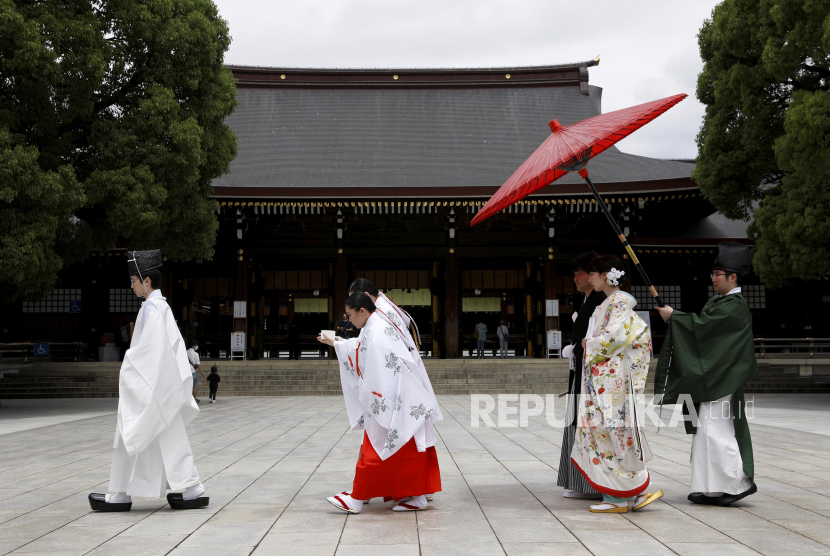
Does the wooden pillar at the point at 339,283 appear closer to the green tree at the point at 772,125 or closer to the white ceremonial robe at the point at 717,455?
the green tree at the point at 772,125

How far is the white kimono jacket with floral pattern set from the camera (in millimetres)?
4668

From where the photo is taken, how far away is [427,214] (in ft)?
63.4

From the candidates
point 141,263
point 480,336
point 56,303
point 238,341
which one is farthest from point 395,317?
point 56,303

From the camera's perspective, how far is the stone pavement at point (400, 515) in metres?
3.88

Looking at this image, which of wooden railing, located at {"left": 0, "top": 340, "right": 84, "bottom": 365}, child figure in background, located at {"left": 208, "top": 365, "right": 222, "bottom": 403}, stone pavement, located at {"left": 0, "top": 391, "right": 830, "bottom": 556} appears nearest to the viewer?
stone pavement, located at {"left": 0, "top": 391, "right": 830, "bottom": 556}

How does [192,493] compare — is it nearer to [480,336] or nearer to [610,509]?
[610,509]

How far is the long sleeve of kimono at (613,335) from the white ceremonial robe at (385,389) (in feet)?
3.53

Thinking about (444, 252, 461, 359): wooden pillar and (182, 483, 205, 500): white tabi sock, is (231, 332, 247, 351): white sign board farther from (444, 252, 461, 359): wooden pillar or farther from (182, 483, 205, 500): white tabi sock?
(182, 483, 205, 500): white tabi sock

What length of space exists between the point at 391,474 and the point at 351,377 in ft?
2.14

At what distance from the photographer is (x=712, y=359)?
4918 mm

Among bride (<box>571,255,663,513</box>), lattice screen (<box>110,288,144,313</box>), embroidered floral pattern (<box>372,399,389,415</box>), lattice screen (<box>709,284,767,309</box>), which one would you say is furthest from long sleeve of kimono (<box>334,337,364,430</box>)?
lattice screen (<box>709,284,767,309</box>)

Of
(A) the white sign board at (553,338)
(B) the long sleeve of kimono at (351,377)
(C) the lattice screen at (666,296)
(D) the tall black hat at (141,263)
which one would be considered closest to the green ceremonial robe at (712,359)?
(B) the long sleeve of kimono at (351,377)

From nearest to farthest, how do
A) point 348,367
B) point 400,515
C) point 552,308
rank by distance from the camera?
point 400,515
point 348,367
point 552,308

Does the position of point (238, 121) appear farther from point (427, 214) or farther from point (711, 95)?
point (711, 95)
